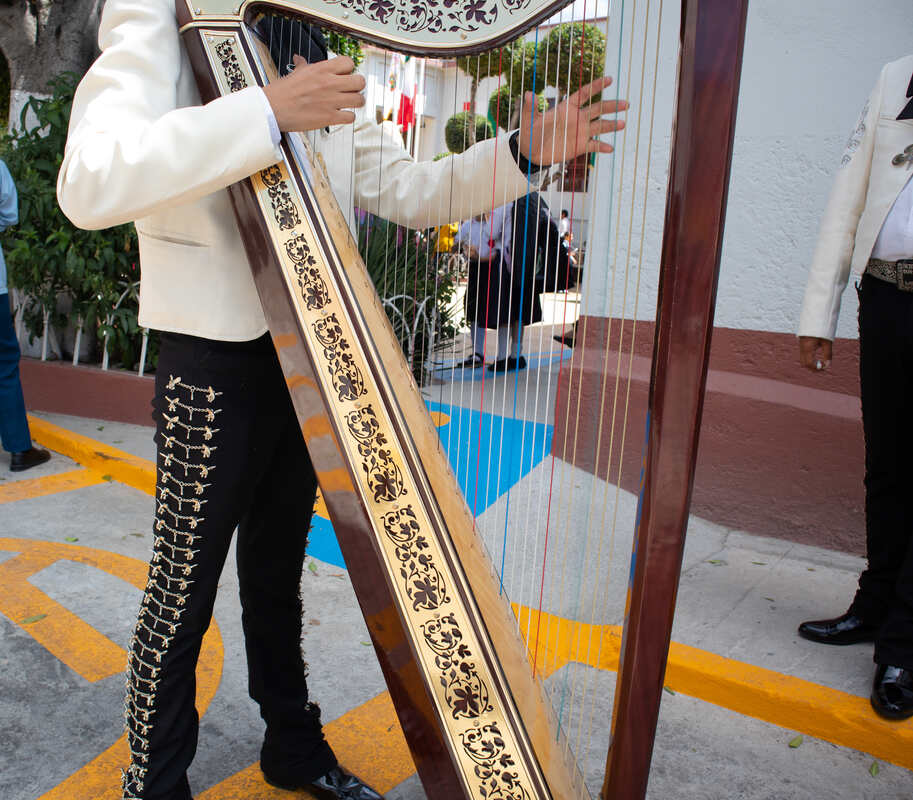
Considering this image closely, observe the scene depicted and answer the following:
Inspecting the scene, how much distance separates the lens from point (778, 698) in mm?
2287

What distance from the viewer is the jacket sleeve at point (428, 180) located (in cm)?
161

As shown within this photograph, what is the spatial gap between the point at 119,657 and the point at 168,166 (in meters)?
1.75

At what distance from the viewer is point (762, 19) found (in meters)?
3.42

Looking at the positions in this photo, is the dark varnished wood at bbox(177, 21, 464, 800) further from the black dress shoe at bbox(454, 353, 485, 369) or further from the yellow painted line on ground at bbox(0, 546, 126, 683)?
the yellow painted line on ground at bbox(0, 546, 126, 683)

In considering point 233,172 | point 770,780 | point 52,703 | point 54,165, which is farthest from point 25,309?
point 770,780

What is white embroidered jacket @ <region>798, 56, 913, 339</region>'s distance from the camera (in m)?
2.27

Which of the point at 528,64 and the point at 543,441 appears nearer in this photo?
the point at 528,64

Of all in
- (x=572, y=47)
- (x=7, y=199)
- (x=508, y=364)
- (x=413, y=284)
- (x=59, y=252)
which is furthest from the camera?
(x=413, y=284)

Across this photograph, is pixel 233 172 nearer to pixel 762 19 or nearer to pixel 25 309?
pixel 762 19

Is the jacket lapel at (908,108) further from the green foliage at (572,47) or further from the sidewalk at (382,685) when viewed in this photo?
the sidewalk at (382,685)

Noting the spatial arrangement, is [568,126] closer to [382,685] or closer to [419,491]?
[419,491]

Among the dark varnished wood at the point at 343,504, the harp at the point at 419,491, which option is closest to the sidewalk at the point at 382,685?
the harp at the point at 419,491

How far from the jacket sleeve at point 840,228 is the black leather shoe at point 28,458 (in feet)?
11.7

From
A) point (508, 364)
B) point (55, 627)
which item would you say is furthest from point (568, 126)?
point (55, 627)
